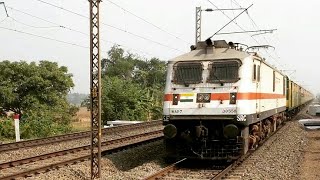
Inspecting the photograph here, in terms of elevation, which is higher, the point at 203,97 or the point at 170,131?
the point at 203,97

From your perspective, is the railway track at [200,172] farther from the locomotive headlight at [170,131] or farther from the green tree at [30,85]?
the green tree at [30,85]

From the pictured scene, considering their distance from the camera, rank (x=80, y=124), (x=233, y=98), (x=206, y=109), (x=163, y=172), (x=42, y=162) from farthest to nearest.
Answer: (x=80, y=124)
(x=42, y=162)
(x=206, y=109)
(x=233, y=98)
(x=163, y=172)

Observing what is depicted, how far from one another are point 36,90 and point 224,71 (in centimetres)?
2375

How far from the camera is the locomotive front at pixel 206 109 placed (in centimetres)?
1213

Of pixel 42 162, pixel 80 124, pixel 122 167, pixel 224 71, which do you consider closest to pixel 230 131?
pixel 224 71

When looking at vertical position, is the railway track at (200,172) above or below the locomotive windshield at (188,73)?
below

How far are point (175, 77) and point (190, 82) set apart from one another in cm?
57

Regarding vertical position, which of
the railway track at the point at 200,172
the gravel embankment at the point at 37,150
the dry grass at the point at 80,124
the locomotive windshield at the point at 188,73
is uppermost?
the locomotive windshield at the point at 188,73

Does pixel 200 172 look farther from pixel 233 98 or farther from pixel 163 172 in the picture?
pixel 233 98

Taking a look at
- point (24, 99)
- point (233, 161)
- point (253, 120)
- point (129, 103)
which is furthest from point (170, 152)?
point (129, 103)

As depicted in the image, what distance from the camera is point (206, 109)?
12273 millimetres

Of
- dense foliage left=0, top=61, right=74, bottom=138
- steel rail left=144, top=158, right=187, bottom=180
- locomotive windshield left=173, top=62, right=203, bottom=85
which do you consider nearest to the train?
locomotive windshield left=173, top=62, right=203, bottom=85

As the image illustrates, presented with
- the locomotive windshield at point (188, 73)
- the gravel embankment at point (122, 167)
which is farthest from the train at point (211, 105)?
the gravel embankment at point (122, 167)

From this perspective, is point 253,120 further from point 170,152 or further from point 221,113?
point 170,152
